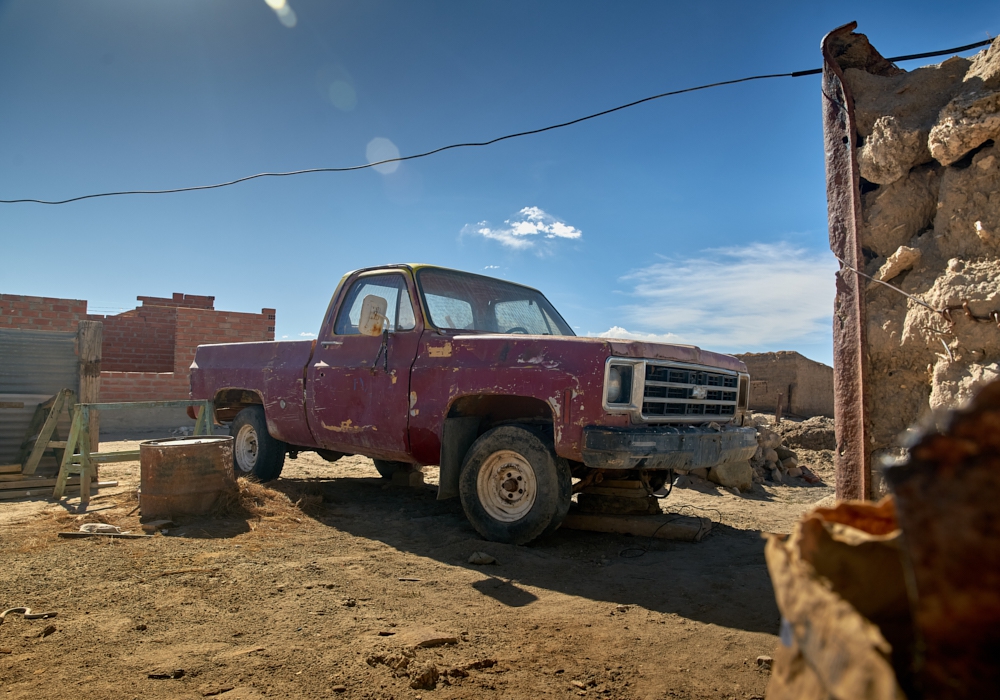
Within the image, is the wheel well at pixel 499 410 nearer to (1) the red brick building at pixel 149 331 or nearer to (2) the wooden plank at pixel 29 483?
(2) the wooden plank at pixel 29 483

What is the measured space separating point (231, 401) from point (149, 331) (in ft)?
32.5

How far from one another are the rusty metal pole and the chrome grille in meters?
0.90

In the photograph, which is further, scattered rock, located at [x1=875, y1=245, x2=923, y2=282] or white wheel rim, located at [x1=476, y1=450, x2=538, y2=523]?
Result: white wheel rim, located at [x1=476, y1=450, x2=538, y2=523]

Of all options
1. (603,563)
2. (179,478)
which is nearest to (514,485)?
(603,563)

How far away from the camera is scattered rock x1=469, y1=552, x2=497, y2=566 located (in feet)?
12.7

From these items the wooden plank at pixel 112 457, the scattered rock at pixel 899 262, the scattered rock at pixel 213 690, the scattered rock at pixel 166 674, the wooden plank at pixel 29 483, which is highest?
the scattered rock at pixel 899 262

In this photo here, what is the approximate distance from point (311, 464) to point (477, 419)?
4688mm

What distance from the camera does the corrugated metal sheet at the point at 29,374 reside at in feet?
21.5

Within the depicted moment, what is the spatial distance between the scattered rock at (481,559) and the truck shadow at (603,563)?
31 mm

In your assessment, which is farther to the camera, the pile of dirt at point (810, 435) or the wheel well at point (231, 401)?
the pile of dirt at point (810, 435)

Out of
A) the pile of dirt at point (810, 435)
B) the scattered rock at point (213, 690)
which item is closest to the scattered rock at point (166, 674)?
the scattered rock at point (213, 690)

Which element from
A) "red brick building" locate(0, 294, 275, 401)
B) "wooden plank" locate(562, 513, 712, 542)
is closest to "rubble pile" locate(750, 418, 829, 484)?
"wooden plank" locate(562, 513, 712, 542)

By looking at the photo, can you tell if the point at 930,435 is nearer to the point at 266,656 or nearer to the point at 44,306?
the point at 266,656

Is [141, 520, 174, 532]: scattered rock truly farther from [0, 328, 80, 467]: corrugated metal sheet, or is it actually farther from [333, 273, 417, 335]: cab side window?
[0, 328, 80, 467]: corrugated metal sheet
